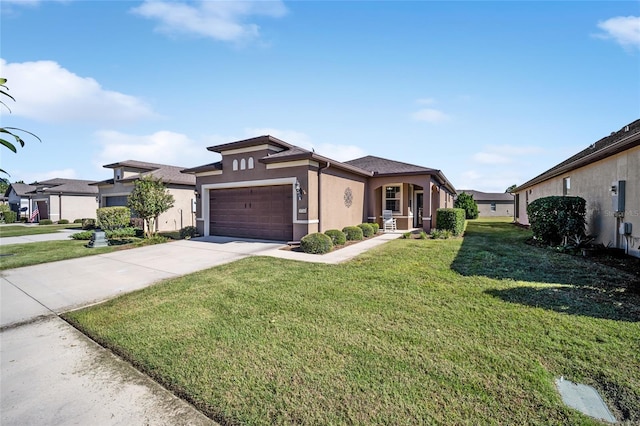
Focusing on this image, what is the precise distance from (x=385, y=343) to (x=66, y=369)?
3.68 meters

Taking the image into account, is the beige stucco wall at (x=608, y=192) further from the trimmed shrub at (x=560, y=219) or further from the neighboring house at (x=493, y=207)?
the neighboring house at (x=493, y=207)

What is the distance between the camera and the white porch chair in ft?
52.5

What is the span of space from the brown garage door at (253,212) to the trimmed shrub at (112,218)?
5.63m

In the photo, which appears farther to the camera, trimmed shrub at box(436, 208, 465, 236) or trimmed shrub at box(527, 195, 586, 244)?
trimmed shrub at box(436, 208, 465, 236)

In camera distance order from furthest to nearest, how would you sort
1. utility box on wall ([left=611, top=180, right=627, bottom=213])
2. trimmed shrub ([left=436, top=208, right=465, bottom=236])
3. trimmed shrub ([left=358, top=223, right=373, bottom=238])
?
1. trimmed shrub ([left=358, top=223, right=373, bottom=238])
2. trimmed shrub ([left=436, top=208, right=465, bottom=236])
3. utility box on wall ([left=611, top=180, right=627, bottom=213])

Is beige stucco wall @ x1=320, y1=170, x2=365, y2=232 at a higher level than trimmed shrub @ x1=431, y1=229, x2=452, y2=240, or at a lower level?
higher

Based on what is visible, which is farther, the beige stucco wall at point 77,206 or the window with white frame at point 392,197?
the beige stucco wall at point 77,206

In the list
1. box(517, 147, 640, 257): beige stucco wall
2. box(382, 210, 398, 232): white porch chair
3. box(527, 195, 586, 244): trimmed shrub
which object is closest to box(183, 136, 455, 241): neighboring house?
box(382, 210, 398, 232): white porch chair

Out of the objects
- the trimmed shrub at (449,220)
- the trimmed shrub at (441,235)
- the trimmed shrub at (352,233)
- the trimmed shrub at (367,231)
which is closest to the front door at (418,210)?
the trimmed shrub at (449,220)

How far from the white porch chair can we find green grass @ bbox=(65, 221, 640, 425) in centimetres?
944

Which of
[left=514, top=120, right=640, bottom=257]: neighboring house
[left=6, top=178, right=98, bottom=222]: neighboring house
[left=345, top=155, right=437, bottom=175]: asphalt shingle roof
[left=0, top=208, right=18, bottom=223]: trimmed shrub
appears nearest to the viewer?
[left=514, top=120, right=640, bottom=257]: neighboring house

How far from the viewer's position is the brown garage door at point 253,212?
40.1ft

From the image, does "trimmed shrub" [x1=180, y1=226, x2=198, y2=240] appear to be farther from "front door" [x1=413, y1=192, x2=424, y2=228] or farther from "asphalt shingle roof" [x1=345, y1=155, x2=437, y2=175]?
"front door" [x1=413, y1=192, x2=424, y2=228]

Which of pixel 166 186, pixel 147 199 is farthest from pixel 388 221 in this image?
pixel 166 186
